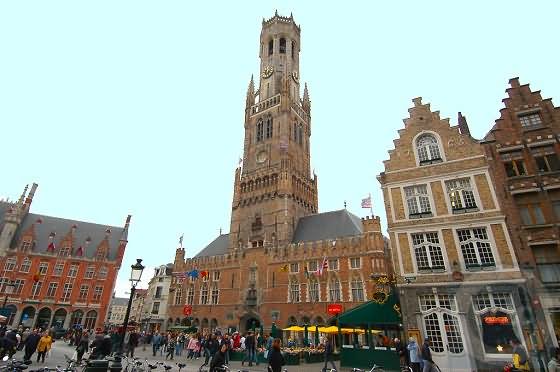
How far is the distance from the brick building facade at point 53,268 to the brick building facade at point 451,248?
45.5m

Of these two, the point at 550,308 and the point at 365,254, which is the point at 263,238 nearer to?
the point at 365,254

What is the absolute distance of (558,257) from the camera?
15.5m

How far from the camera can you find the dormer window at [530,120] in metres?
18.2

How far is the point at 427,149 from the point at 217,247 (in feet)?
120

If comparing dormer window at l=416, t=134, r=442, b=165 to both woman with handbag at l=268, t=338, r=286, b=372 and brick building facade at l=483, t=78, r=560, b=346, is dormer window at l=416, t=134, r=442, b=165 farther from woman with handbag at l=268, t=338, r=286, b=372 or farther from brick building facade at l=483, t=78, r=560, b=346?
woman with handbag at l=268, t=338, r=286, b=372

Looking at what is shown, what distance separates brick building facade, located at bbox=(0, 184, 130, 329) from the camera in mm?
42344

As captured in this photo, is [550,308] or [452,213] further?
[452,213]

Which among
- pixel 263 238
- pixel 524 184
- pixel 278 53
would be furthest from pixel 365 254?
pixel 278 53

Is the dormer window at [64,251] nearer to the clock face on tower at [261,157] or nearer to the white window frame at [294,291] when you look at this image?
the clock face on tower at [261,157]

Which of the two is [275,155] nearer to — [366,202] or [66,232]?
[366,202]

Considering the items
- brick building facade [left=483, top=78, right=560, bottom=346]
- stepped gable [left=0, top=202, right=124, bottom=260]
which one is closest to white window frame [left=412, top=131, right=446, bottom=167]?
brick building facade [left=483, top=78, right=560, bottom=346]

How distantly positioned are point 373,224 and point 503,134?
52.6ft

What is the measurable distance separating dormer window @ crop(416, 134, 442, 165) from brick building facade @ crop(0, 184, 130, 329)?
47.4 metres

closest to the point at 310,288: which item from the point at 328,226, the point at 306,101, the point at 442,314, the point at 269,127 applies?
the point at 328,226
